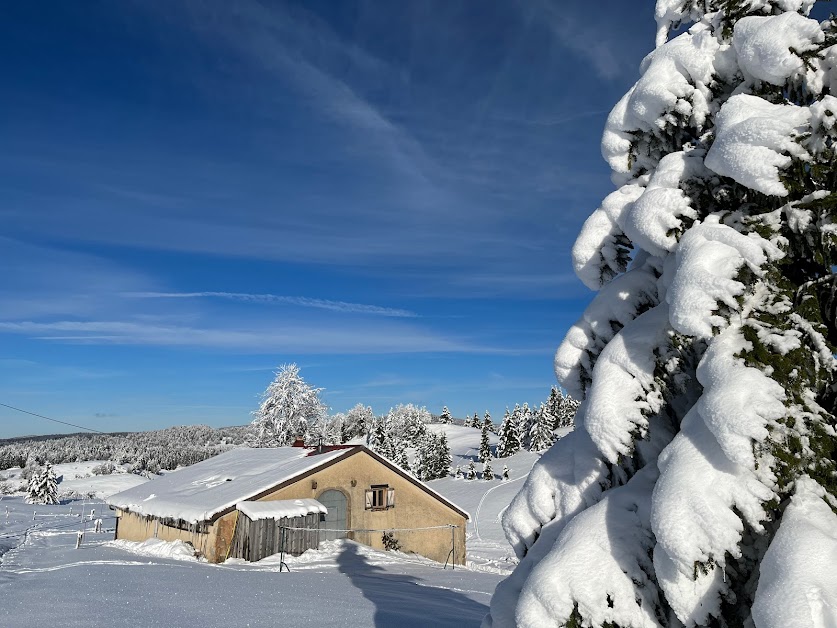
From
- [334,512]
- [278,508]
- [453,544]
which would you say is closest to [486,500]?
[453,544]

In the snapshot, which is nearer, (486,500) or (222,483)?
(222,483)

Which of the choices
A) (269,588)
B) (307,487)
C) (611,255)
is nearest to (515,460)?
(307,487)

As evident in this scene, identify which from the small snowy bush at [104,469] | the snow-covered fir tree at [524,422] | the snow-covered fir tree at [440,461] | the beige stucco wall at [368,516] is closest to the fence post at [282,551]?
the beige stucco wall at [368,516]

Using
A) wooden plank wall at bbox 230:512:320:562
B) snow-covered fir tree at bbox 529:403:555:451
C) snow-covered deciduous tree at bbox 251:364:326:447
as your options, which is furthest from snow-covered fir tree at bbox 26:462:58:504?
snow-covered fir tree at bbox 529:403:555:451

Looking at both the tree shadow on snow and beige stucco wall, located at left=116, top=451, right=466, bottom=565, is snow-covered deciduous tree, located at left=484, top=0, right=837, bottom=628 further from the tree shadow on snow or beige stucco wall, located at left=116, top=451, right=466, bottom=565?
beige stucco wall, located at left=116, top=451, right=466, bottom=565

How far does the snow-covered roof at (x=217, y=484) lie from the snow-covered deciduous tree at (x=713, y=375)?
A: 55.0ft

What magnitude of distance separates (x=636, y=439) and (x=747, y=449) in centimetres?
127

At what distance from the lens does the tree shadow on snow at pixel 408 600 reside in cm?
1016

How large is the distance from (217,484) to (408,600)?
46.2 ft

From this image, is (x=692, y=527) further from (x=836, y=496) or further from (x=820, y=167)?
(x=820, y=167)

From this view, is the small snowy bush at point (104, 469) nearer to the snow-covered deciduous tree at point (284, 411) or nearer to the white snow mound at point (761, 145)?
the snow-covered deciduous tree at point (284, 411)

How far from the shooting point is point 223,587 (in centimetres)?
1309

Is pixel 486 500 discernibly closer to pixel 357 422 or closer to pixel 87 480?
pixel 357 422

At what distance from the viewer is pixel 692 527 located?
3.91m
